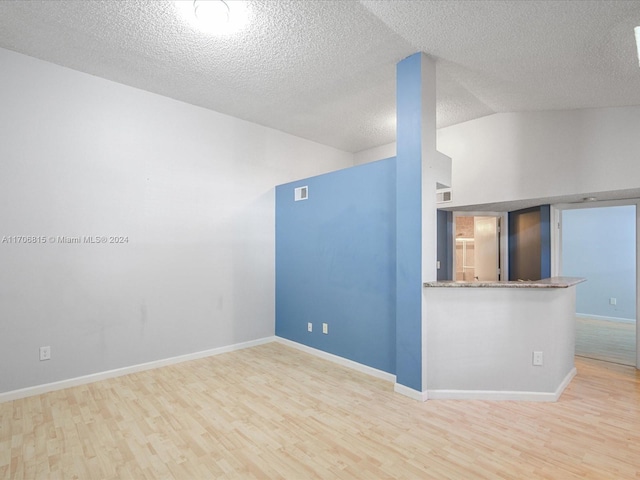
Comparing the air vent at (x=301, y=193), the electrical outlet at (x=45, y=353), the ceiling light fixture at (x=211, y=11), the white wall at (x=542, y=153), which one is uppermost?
the ceiling light fixture at (x=211, y=11)

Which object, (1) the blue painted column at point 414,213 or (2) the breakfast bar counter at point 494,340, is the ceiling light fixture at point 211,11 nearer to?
(1) the blue painted column at point 414,213

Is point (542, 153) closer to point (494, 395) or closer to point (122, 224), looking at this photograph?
point (494, 395)

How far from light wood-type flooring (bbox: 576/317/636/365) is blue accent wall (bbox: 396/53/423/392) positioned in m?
2.85

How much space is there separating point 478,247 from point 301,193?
9.87ft

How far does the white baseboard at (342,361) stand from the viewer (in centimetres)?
345

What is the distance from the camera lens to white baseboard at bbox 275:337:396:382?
3449 mm

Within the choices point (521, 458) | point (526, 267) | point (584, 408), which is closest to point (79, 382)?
point (521, 458)

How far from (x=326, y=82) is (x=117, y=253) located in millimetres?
2948

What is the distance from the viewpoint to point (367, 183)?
A: 365 cm

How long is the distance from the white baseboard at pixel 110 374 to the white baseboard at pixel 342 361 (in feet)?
1.69

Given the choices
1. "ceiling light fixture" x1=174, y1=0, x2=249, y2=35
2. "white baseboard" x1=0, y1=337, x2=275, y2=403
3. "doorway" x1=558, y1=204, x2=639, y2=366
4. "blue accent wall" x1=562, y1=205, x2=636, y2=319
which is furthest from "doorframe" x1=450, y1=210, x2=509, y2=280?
"ceiling light fixture" x1=174, y1=0, x2=249, y2=35

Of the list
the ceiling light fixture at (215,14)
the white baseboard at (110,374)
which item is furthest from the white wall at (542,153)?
the white baseboard at (110,374)

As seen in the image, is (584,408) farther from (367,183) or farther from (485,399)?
(367,183)

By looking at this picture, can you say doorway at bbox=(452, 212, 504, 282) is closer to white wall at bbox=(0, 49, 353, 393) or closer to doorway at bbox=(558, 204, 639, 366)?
doorway at bbox=(558, 204, 639, 366)
